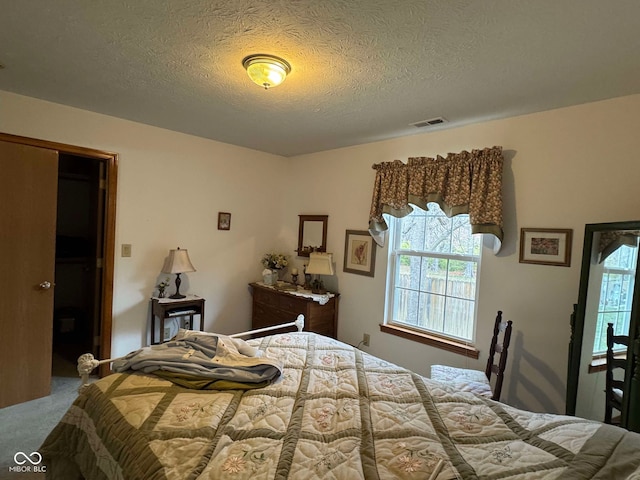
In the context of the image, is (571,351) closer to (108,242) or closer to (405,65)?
(405,65)

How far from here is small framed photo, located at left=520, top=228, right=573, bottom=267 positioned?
229 centimetres

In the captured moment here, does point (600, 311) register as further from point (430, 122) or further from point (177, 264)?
point (177, 264)

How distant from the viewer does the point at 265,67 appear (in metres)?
1.81

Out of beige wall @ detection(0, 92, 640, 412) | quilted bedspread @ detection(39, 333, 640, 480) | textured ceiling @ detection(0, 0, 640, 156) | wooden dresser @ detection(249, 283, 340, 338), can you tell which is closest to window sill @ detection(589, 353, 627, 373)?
beige wall @ detection(0, 92, 640, 412)

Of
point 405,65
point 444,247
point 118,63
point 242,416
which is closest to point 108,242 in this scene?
point 118,63

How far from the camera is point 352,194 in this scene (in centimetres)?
359

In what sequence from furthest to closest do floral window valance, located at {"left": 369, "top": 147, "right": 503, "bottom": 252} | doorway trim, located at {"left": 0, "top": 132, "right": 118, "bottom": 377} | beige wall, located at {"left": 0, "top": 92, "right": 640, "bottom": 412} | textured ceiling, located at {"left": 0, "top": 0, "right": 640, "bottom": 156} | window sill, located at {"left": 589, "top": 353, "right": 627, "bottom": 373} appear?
doorway trim, located at {"left": 0, "top": 132, "right": 118, "bottom": 377}
floral window valance, located at {"left": 369, "top": 147, "right": 503, "bottom": 252}
beige wall, located at {"left": 0, "top": 92, "right": 640, "bottom": 412}
window sill, located at {"left": 589, "top": 353, "right": 627, "bottom": 373}
textured ceiling, located at {"left": 0, "top": 0, "right": 640, "bottom": 156}

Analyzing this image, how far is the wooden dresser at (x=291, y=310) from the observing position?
11.2 feet

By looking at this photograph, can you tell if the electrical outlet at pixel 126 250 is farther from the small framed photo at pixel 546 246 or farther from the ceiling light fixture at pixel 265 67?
the small framed photo at pixel 546 246

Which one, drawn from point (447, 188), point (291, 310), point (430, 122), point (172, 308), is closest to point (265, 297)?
point (291, 310)

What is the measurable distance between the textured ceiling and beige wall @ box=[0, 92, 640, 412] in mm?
222

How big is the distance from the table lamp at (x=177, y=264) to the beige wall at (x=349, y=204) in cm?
13

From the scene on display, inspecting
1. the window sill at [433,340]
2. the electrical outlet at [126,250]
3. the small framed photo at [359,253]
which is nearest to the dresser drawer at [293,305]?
the small framed photo at [359,253]

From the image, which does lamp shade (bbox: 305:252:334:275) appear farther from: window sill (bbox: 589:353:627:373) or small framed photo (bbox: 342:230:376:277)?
window sill (bbox: 589:353:627:373)
